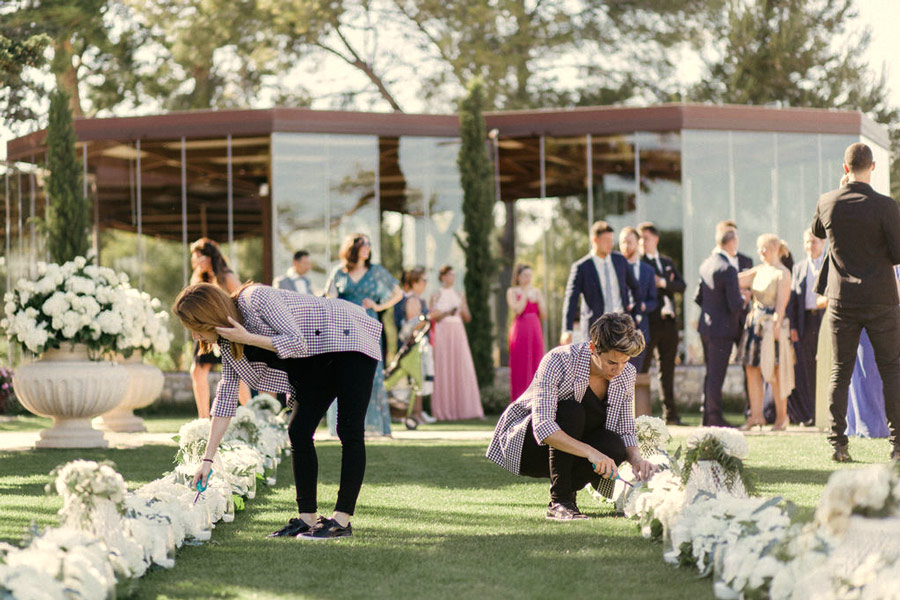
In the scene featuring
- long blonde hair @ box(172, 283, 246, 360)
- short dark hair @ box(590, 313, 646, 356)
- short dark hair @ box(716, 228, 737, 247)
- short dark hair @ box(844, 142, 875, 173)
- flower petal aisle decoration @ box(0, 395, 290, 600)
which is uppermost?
short dark hair @ box(844, 142, 875, 173)

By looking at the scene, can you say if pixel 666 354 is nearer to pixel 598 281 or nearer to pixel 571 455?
pixel 598 281

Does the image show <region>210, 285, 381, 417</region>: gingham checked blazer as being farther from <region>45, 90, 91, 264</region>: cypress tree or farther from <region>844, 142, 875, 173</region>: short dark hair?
<region>45, 90, 91, 264</region>: cypress tree

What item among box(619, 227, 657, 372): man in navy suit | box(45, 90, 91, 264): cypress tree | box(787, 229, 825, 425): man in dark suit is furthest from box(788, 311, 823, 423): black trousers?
box(45, 90, 91, 264): cypress tree

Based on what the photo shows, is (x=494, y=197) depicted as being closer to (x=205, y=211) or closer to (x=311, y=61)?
(x=205, y=211)

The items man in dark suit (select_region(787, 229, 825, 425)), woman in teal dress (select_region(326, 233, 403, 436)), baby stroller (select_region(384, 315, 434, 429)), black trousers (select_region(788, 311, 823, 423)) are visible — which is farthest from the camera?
baby stroller (select_region(384, 315, 434, 429))

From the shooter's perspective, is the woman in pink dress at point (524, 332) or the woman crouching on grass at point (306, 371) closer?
the woman crouching on grass at point (306, 371)

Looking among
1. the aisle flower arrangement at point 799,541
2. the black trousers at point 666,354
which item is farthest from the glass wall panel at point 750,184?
the aisle flower arrangement at point 799,541

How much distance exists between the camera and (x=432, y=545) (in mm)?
4797

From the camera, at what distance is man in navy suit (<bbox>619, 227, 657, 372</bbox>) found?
10227mm

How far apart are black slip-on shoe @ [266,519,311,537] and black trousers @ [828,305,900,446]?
3.79m

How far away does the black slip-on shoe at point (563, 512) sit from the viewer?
535 centimetres

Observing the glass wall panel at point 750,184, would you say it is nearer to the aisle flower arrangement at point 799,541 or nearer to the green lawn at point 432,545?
the green lawn at point 432,545

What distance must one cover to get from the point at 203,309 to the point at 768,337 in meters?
7.20

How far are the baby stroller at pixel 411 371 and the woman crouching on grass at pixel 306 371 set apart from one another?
6820mm
